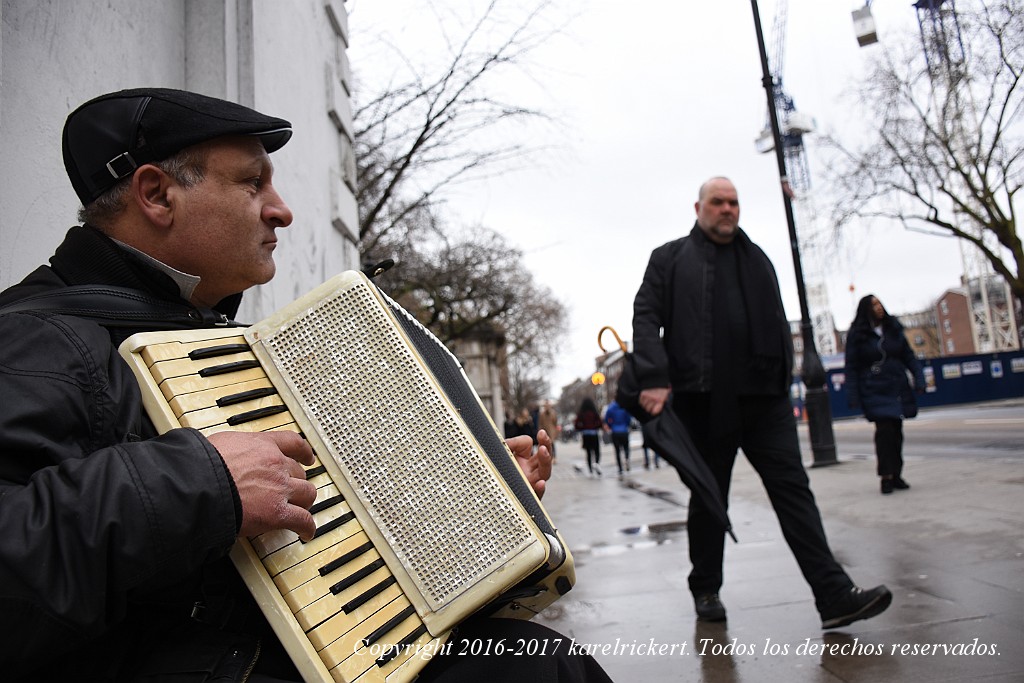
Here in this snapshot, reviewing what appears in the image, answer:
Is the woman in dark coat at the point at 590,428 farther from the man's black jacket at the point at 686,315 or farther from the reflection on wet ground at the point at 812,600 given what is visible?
the man's black jacket at the point at 686,315

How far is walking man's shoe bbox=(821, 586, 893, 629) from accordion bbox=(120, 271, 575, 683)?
2.20m

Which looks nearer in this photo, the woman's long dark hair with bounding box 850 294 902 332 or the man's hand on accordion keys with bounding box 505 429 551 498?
the man's hand on accordion keys with bounding box 505 429 551 498

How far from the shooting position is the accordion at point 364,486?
1301 millimetres

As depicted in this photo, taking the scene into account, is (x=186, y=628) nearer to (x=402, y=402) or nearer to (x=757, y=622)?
(x=402, y=402)

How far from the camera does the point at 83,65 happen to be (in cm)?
299

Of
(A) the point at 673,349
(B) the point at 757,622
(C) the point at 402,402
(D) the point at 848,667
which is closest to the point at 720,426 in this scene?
(A) the point at 673,349

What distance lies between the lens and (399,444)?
4.85 ft

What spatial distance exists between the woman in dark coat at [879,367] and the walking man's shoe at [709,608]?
4.75m

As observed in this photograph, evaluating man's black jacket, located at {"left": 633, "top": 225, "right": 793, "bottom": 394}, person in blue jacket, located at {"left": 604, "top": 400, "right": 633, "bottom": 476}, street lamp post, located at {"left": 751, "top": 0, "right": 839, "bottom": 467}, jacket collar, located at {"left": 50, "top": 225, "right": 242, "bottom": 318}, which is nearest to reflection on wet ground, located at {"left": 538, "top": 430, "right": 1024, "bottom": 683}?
man's black jacket, located at {"left": 633, "top": 225, "right": 793, "bottom": 394}

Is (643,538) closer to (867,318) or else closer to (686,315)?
(686,315)

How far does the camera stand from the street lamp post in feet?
35.9

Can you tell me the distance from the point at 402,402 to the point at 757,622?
9.11 feet

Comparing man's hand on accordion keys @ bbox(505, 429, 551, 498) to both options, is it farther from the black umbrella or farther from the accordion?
the black umbrella

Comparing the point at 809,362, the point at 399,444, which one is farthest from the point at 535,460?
the point at 809,362
